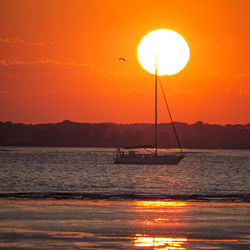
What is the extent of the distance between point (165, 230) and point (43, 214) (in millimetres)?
6267

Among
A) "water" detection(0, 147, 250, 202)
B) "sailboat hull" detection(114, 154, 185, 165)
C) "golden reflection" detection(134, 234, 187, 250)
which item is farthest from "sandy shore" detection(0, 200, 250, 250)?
"sailboat hull" detection(114, 154, 185, 165)

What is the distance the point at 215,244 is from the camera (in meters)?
16.3

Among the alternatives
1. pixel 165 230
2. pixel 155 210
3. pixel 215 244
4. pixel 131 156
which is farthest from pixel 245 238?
pixel 131 156

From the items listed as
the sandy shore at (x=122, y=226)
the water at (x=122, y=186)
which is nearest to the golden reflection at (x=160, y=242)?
the sandy shore at (x=122, y=226)

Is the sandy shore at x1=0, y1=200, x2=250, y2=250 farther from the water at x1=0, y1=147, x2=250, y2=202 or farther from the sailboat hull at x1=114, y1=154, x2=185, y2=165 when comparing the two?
the sailboat hull at x1=114, y1=154, x2=185, y2=165

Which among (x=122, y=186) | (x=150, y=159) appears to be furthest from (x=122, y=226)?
(x=150, y=159)

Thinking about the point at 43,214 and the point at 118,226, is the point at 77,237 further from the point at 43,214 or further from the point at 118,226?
the point at 43,214

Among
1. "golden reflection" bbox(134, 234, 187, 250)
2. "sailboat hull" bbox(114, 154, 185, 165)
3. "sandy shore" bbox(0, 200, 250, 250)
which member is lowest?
"golden reflection" bbox(134, 234, 187, 250)

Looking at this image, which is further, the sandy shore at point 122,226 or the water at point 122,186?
the water at point 122,186

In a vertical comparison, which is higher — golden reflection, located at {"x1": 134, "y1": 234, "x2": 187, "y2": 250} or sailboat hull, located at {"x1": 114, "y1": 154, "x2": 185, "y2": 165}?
sailboat hull, located at {"x1": 114, "y1": 154, "x2": 185, "y2": 165}

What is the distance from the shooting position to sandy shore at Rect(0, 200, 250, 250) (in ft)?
53.6

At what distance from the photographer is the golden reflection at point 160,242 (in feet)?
51.9

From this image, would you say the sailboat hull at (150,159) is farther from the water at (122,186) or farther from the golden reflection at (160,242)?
the golden reflection at (160,242)

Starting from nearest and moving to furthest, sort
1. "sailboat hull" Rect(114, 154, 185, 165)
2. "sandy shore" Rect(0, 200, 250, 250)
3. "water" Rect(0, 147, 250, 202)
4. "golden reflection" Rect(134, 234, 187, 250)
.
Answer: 1. "golden reflection" Rect(134, 234, 187, 250)
2. "sandy shore" Rect(0, 200, 250, 250)
3. "water" Rect(0, 147, 250, 202)
4. "sailboat hull" Rect(114, 154, 185, 165)
